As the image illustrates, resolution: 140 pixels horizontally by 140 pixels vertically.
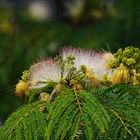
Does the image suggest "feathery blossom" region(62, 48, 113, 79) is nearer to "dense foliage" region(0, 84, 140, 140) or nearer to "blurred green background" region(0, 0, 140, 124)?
"dense foliage" region(0, 84, 140, 140)

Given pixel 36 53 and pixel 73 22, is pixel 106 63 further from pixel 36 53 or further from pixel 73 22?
pixel 73 22

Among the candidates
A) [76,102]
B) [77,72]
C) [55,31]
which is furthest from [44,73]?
[55,31]

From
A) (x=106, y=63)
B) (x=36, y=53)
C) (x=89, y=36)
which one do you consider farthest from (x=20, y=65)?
(x=106, y=63)

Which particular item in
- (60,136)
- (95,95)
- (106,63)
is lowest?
(60,136)

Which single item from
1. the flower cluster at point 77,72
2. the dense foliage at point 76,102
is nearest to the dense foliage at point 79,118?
the dense foliage at point 76,102

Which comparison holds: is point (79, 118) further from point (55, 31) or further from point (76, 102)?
point (55, 31)

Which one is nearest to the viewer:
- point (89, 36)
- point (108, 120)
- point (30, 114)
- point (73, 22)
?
point (108, 120)
